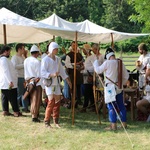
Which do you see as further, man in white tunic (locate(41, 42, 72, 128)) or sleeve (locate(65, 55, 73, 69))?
sleeve (locate(65, 55, 73, 69))

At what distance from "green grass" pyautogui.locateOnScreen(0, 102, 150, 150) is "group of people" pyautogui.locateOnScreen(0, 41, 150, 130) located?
0.94 feet

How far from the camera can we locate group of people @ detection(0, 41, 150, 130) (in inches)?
236

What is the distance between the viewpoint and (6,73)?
6898 millimetres

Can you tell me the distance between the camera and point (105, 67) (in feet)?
19.6

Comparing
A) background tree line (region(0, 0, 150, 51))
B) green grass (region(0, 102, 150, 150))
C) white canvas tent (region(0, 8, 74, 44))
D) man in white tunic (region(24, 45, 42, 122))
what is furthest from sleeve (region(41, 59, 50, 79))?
background tree line (region(0, 0, 150, 51))

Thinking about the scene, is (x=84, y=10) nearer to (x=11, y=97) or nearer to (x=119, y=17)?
(x=119, y=17)

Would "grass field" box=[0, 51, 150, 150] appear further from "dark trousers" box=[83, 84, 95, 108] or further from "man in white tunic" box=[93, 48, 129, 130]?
"dark trousers" box=[83, 84, 95, 108]

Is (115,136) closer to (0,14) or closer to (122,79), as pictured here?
(122,79)

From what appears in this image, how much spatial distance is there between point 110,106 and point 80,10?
4827 centimetres

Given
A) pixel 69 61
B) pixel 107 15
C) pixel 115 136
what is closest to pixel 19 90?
pixel 69 61

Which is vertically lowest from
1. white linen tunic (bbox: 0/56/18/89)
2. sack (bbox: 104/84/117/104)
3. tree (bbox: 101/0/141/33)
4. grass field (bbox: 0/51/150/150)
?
grass field (bbox: 0/51/150/150)

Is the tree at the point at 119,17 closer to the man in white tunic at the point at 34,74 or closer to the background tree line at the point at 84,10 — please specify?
the background tree line at the point at 84,10

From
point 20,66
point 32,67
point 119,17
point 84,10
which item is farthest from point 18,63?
point 84,10

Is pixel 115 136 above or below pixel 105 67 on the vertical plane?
below
